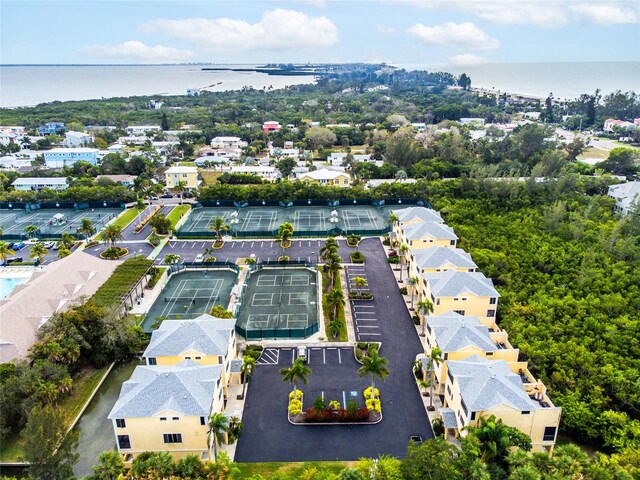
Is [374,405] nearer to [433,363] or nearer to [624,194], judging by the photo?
[433,363]

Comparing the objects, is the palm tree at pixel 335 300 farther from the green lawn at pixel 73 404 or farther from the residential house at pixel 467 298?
the green lawn at pixel 73 404

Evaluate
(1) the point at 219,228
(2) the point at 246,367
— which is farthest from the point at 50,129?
(2) the point at 246,367

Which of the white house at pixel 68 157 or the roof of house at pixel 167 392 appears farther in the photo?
the white house at pixel 68 157

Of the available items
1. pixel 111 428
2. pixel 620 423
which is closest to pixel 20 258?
pixel 111 428

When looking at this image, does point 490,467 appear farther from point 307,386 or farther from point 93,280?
point 93,280

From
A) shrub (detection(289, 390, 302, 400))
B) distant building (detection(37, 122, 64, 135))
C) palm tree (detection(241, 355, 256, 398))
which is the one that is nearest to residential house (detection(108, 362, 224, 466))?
palm tree (detection(241, 355, 256, 398))

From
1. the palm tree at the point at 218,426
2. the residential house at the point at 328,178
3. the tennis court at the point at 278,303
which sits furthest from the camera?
the residential house at the point at 328,178

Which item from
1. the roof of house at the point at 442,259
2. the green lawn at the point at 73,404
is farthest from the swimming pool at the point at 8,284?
the roof of house at the point at 442,259
